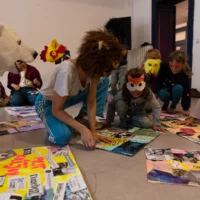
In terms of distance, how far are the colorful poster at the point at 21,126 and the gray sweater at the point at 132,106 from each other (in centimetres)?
43

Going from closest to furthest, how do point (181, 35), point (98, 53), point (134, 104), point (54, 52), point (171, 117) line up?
1. point (98, 53)
2. point (134, 104)
3. point (171, 117)
4. point (54, 52)
5. point (181, 35)

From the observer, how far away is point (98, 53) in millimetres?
848

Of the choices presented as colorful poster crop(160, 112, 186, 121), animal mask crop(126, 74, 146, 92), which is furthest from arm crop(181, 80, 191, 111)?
animal mask crop(126, 74, 146, 92)

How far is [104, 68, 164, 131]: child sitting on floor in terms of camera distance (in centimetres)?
122

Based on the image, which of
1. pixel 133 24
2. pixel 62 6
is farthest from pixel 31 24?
pixel 133 24

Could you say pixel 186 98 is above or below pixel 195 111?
above

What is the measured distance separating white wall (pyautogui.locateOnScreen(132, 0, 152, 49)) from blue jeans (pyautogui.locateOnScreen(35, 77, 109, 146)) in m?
2.29

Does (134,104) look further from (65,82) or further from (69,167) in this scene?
(69,167)

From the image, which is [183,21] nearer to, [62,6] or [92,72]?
[62,6]

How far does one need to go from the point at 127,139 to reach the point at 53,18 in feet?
8.77

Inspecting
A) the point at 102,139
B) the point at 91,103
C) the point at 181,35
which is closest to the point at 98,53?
the point at 91,103

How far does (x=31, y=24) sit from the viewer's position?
3135mm

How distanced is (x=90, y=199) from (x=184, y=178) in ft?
1.01

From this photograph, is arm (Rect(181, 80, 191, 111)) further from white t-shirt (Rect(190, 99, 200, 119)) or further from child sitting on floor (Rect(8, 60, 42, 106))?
child sitting on floor (Rect(8, 60, 42, 106))
